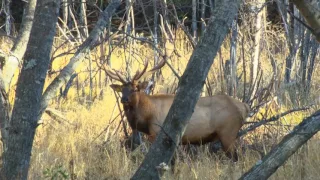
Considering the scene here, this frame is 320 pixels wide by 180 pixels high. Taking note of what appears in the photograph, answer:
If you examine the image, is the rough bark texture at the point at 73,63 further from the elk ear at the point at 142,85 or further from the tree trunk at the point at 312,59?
the tree trunk at the point at 312,59

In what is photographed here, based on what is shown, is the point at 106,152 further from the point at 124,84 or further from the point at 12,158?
the point at 12,158

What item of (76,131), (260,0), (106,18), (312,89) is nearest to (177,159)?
(76,131)

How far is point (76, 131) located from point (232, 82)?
2128mm

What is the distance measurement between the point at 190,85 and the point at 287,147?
59cm

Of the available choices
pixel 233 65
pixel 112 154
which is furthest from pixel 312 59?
pixel 112 154

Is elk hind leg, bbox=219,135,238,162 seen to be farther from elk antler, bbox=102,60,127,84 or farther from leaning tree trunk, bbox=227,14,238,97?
elk antler, bbox=102,60,127,84

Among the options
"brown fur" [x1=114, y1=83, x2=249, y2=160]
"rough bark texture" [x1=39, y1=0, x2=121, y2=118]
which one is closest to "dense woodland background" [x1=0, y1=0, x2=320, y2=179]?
"rough bark texture" [x1=39, y1=0, x2=121, y2=118]

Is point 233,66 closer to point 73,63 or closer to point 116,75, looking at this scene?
point 116,75

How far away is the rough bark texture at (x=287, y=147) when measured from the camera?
2.69 m

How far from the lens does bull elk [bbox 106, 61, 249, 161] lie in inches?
285

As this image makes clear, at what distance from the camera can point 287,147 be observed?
2.70 metres

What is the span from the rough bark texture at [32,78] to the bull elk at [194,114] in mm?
3504

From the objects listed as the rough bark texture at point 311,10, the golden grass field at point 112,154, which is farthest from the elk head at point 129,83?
the rough bark texture at point 311,10

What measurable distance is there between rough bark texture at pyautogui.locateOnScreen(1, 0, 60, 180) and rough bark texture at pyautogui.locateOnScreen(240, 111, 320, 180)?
57.9 inches
